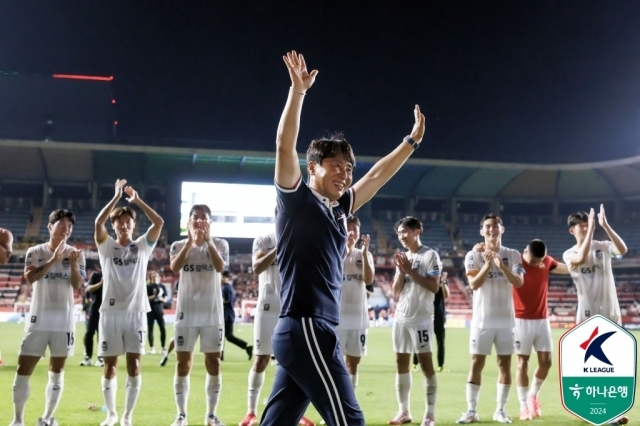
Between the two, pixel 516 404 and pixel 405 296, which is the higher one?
pixel 405 296

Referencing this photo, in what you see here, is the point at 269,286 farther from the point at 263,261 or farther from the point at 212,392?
the point at 212,392

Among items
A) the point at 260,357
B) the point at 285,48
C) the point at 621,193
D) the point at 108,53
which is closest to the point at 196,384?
the point at 260,357

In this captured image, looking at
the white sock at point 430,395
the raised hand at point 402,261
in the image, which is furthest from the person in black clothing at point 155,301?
the raised hand at point 402,261

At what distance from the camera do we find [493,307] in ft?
26.3

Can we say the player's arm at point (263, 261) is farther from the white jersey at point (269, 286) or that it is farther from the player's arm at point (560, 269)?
the player's arm at point (560, 269)

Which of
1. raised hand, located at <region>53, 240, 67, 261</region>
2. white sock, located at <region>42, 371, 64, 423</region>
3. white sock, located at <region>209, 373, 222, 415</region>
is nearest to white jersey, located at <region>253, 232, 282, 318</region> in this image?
white sock, located at <region>209, 373, 222, 415</region>

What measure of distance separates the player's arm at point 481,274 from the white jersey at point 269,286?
7.99 feet

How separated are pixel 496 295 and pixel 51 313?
17.6ft

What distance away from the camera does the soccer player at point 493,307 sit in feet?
25.3

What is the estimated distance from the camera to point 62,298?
7.14m

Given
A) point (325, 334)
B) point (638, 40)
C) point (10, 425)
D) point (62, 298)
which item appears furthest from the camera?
point (638, 40)

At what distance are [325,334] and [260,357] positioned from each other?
15.5 ft

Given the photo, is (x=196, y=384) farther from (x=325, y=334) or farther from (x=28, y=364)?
(x=325, y=334)

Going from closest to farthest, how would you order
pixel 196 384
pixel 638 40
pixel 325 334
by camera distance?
pixel 325 334
pixel 196 384
pixel 638 40
